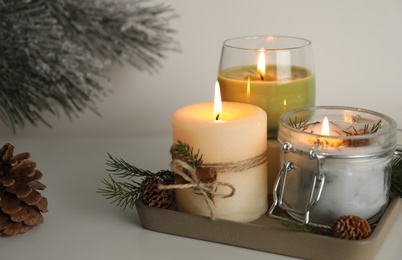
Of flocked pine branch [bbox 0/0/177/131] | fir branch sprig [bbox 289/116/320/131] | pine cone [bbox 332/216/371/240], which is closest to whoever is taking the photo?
pine cone [bbox 332/216/371/240]

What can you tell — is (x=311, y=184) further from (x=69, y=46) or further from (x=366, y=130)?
(x=69, y=46)

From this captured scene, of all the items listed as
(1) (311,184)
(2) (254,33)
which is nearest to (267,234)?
(1) (311,184)

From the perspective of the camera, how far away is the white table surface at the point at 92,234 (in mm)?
603

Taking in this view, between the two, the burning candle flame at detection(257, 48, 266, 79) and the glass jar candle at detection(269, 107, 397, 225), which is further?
the burning candle flame at detection(257, 48, 266, 79)

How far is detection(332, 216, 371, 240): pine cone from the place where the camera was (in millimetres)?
560

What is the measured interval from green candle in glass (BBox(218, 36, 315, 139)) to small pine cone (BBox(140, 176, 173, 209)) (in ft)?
0.46

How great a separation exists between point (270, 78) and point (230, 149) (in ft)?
0.43

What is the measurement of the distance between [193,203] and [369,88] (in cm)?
47

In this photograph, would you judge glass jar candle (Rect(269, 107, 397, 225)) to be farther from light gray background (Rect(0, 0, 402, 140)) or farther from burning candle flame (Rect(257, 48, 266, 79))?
light gray background (Rect(0, 0, 402, 140))

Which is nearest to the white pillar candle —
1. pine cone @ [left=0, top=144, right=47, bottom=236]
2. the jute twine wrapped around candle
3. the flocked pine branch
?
the jute twine wrapped around candle

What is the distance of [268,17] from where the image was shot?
0.96 metres

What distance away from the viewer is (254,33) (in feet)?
3.17

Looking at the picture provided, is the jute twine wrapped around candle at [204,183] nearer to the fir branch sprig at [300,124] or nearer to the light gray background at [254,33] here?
the fir branch sprig at [300,124]

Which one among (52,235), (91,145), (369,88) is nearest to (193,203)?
(52,235)
